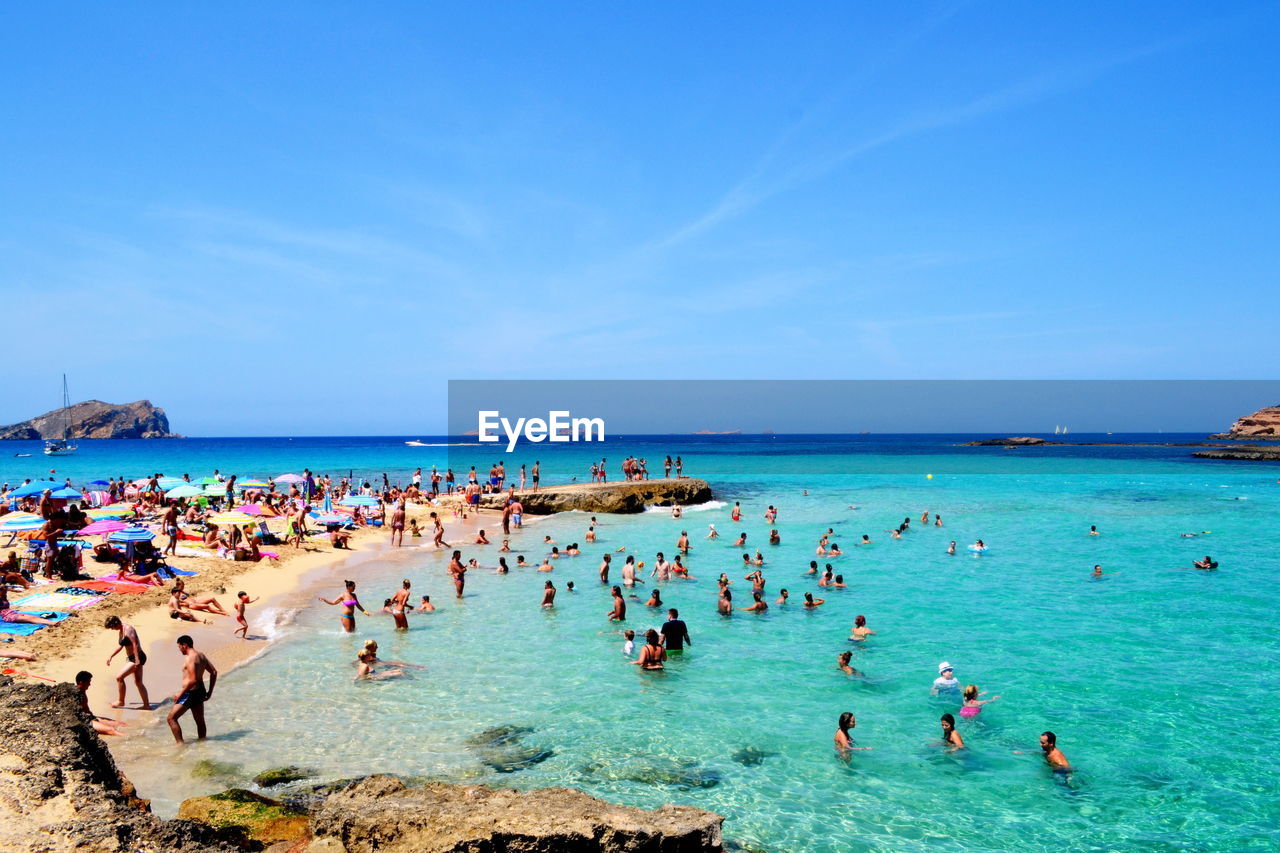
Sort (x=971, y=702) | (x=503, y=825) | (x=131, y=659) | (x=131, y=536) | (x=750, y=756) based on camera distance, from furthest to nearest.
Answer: (x=131, y=536), (x=971, y=702), (x=131, y=659), (x=750, y=756), (x=503, y=825)

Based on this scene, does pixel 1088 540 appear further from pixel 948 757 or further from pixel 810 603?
pixel 948 757

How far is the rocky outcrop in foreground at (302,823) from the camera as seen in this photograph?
5.12 metres

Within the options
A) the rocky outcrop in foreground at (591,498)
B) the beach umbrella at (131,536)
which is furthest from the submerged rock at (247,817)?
the rocky outcrop in foreground at (591,498)

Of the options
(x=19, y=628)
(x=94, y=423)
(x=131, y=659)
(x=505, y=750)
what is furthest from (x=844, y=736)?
(x=94, y=423)

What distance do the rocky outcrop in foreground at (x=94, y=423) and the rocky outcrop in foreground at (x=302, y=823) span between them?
594ft

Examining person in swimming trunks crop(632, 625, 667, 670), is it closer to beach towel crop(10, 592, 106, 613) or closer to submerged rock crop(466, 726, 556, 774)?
submerged rock crop(466, 726, 556, 774)

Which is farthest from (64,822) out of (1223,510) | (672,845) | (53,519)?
(1223,510)

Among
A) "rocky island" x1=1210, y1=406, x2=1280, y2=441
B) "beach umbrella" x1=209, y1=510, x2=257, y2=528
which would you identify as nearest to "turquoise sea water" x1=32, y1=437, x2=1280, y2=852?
"beach umbrella" x1=209, y1=510, x2=257, y2=528

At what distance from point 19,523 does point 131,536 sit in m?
5.69

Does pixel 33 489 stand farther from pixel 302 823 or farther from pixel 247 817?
pixel 302 823

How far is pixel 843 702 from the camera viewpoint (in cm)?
1143

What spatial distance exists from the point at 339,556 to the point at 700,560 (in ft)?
40.2

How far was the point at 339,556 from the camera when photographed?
2423 cm

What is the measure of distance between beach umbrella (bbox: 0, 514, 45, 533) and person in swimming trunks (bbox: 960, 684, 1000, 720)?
2360 cm
